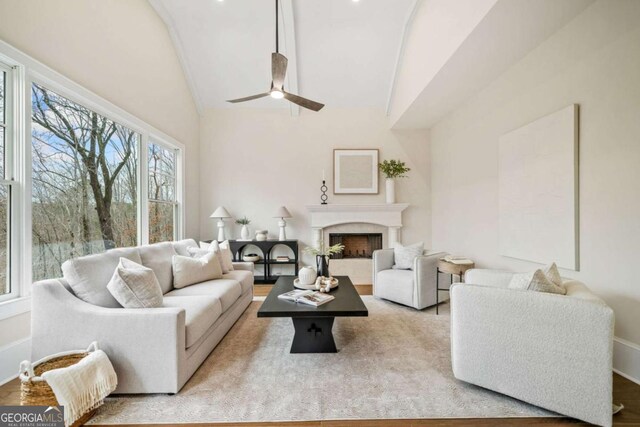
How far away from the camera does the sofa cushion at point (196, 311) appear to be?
6.76 feet

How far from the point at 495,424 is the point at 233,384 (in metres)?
1.67

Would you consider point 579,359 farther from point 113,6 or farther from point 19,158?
point 113,6

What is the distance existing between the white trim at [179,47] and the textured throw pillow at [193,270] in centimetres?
325

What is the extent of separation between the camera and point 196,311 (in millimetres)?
2246

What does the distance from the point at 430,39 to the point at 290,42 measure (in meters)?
2.01

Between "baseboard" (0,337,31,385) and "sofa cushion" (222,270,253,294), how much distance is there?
1.66 metres

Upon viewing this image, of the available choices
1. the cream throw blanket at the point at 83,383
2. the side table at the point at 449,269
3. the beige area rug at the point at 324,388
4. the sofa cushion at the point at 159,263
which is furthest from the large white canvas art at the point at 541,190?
the sofa cushion at the point at 159,263

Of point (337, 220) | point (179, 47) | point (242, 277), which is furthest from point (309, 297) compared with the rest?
point (179, 47)

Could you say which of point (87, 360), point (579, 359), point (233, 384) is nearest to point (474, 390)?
point (579, 359)

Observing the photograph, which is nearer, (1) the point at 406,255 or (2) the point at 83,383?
(2) the point at 83,383

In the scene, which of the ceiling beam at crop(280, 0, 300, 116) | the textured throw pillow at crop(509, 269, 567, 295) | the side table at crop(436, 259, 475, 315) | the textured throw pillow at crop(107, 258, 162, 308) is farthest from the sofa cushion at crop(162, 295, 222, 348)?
the ceiling beam at crop(280, 0, 300, 116)

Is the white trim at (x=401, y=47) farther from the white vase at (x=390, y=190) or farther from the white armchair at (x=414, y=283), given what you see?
the white armchair at (x=414, y=283)

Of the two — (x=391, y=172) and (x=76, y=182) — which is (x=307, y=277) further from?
(x=391, y=172)

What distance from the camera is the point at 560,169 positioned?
2.57 m
